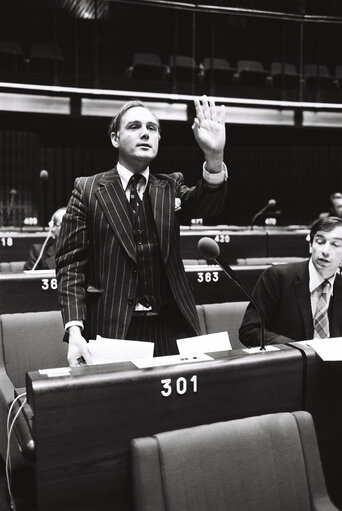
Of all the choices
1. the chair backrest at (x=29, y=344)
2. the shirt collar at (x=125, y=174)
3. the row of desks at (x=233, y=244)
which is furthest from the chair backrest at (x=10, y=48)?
the shirt collar at (x=125, y=174)

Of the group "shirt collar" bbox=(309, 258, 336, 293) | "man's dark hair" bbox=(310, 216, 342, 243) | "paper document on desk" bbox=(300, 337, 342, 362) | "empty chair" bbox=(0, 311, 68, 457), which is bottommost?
"empty chair" bbox=(0, 311, 68, 457)

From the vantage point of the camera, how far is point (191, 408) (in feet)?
4.23

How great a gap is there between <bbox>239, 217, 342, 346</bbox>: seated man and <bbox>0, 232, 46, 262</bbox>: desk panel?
368 cm

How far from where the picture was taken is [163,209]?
5.49ft

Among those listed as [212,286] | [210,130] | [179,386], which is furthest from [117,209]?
[212,286]

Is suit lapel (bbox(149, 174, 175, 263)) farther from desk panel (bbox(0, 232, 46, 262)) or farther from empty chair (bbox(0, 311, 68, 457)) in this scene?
desk panel (bbox(0, 232, 46, 262))

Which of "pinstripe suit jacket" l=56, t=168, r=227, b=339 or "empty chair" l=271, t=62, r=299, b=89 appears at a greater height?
"empty chair" l=271, t=62, r=299, b=89

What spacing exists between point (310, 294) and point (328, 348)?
2.40ft

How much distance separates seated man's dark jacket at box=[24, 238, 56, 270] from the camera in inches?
183

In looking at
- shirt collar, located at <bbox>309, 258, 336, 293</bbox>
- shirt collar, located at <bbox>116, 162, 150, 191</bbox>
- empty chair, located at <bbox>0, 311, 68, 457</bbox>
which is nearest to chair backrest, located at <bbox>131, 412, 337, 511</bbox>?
shirt collar, located at <bbox>116, 162, 150, 191</bbox>

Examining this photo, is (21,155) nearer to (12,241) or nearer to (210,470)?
(12,241)

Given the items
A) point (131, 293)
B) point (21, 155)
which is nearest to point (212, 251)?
point (131, 293)

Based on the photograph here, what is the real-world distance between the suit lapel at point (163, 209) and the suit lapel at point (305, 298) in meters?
0.77

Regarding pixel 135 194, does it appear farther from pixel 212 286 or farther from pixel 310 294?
pixel 212 286
